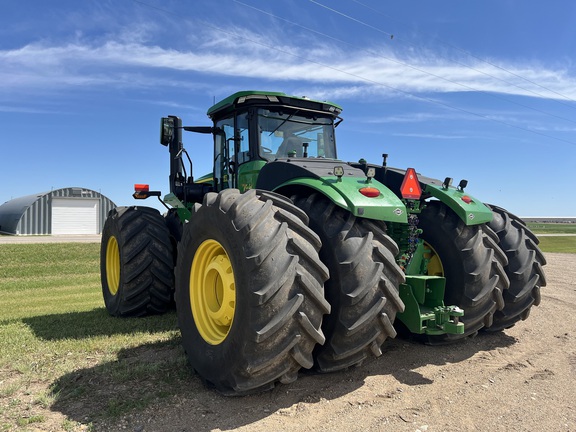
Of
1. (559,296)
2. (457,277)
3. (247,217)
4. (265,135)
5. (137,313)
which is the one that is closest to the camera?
(247,217)

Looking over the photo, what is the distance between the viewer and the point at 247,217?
3.30 meters

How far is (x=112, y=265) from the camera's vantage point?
23.5ft

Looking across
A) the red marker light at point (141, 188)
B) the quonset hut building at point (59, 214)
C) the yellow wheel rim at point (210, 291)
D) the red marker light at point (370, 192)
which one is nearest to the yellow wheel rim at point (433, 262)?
the red marker light at point (370, 192)

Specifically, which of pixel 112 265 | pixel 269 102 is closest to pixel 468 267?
pixel 269 102

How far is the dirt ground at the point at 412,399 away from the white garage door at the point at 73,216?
39428 millimetres

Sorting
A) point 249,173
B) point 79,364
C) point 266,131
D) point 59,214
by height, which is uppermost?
point 266,131

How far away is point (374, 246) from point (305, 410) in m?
1.28

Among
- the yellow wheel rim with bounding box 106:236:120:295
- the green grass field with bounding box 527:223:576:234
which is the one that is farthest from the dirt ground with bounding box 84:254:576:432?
the green grass field with bounding box 527:223:576:234

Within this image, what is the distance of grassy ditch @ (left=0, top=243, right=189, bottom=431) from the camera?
10.7 ft

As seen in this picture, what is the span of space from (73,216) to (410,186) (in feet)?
131

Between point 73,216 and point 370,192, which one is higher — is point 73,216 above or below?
below

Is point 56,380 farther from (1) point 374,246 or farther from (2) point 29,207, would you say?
(2) point 29,207

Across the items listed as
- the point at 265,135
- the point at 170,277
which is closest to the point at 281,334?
the point at 265,135

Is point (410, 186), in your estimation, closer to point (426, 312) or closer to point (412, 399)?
point (426, 312)
